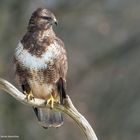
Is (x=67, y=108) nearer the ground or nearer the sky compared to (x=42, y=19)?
nearer the ground

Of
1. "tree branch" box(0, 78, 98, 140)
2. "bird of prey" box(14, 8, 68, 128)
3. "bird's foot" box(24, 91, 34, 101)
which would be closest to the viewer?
"tree branch" box(0, 78, 98, 140)

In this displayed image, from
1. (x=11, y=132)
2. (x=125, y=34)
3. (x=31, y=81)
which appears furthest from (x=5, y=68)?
(x=31, y=81)

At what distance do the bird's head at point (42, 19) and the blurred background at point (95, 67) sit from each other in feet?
22.1

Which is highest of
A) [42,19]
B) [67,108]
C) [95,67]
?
[95,67]

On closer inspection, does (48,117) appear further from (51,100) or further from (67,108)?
(67,108)

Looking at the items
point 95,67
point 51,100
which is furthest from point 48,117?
point 95,67

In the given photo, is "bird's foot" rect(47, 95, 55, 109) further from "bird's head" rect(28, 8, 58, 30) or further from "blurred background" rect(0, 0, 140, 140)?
"blurred background" rect(0, 0, 140, 140)

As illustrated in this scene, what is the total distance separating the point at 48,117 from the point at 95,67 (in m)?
7.88

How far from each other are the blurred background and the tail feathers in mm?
6515

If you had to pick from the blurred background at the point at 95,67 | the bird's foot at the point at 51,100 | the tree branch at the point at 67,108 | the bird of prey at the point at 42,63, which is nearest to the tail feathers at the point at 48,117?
the bird of prey at the point at 42,63

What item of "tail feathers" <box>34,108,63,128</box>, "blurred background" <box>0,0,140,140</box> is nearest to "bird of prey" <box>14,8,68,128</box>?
"tail feathers" <box>34,108,63,128</box>

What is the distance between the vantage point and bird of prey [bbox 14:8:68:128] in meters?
10.3

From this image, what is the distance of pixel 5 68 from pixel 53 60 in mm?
7314

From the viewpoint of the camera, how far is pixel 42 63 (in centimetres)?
1030
